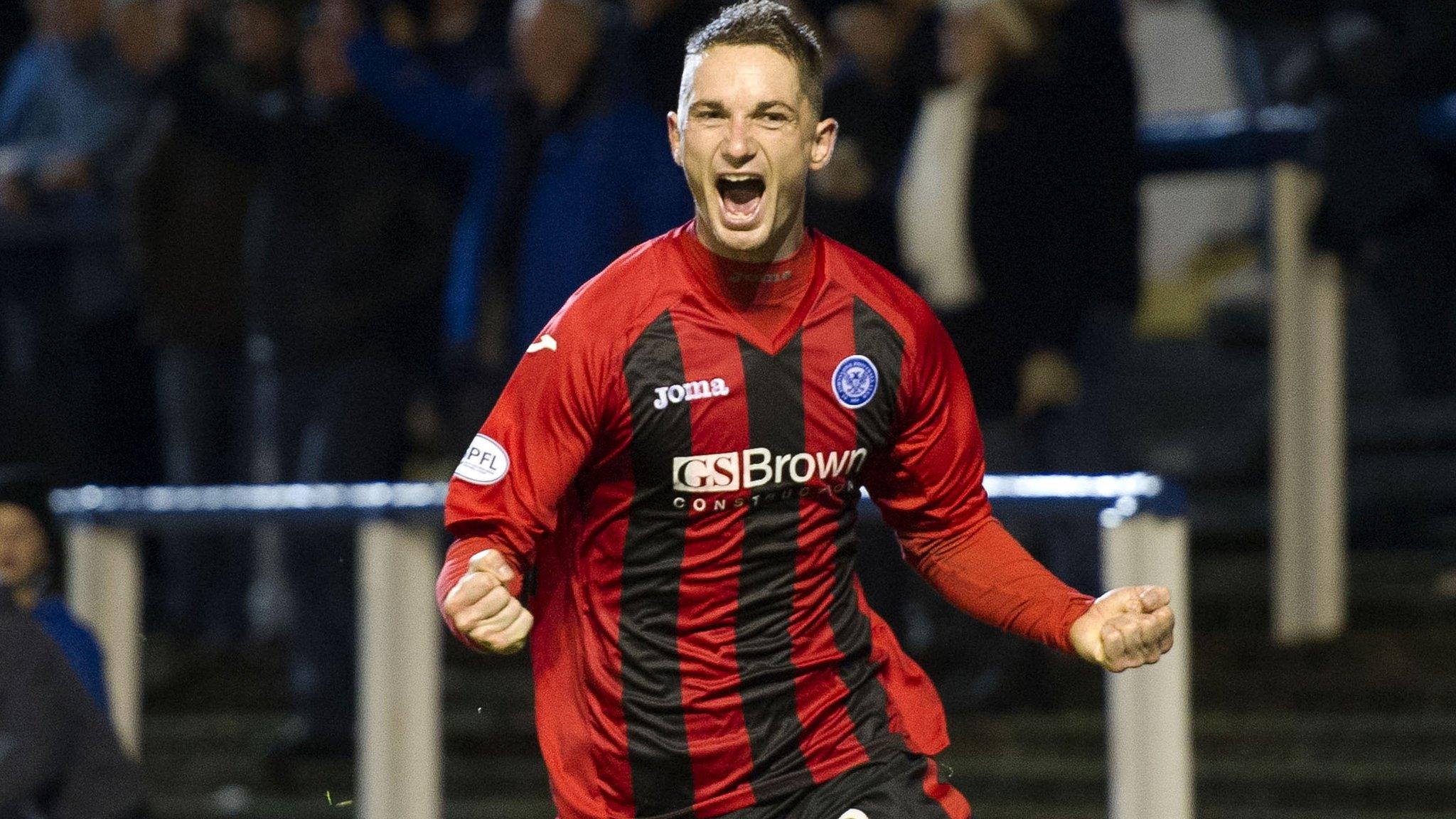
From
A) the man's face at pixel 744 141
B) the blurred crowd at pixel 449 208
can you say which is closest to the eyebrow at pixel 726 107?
the man's face at pixel 744 141

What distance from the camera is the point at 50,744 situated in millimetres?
4520

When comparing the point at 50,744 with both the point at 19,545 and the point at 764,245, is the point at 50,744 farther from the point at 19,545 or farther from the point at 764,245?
Answer: the point at 764,245

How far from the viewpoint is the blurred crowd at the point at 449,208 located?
573 cm

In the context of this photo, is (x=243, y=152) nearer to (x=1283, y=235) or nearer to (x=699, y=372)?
(x=1283, y=235)

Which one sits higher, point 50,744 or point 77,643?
point 77,643

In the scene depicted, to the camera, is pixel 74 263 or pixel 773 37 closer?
pixel 773 37

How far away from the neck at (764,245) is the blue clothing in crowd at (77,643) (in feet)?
7.82

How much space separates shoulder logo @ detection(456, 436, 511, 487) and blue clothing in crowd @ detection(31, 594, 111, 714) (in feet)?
7.21

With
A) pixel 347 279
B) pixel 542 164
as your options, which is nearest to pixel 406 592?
pixel 542 164

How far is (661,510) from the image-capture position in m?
3.17

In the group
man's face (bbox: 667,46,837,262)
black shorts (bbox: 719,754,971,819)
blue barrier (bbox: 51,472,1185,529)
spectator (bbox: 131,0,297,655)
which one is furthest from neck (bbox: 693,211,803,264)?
spectator (bbox: 131,0,297,655)

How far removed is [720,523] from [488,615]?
51 cm

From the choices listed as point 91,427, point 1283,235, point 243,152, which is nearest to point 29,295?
point 91,427

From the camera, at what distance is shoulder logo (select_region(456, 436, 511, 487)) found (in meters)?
3.04
